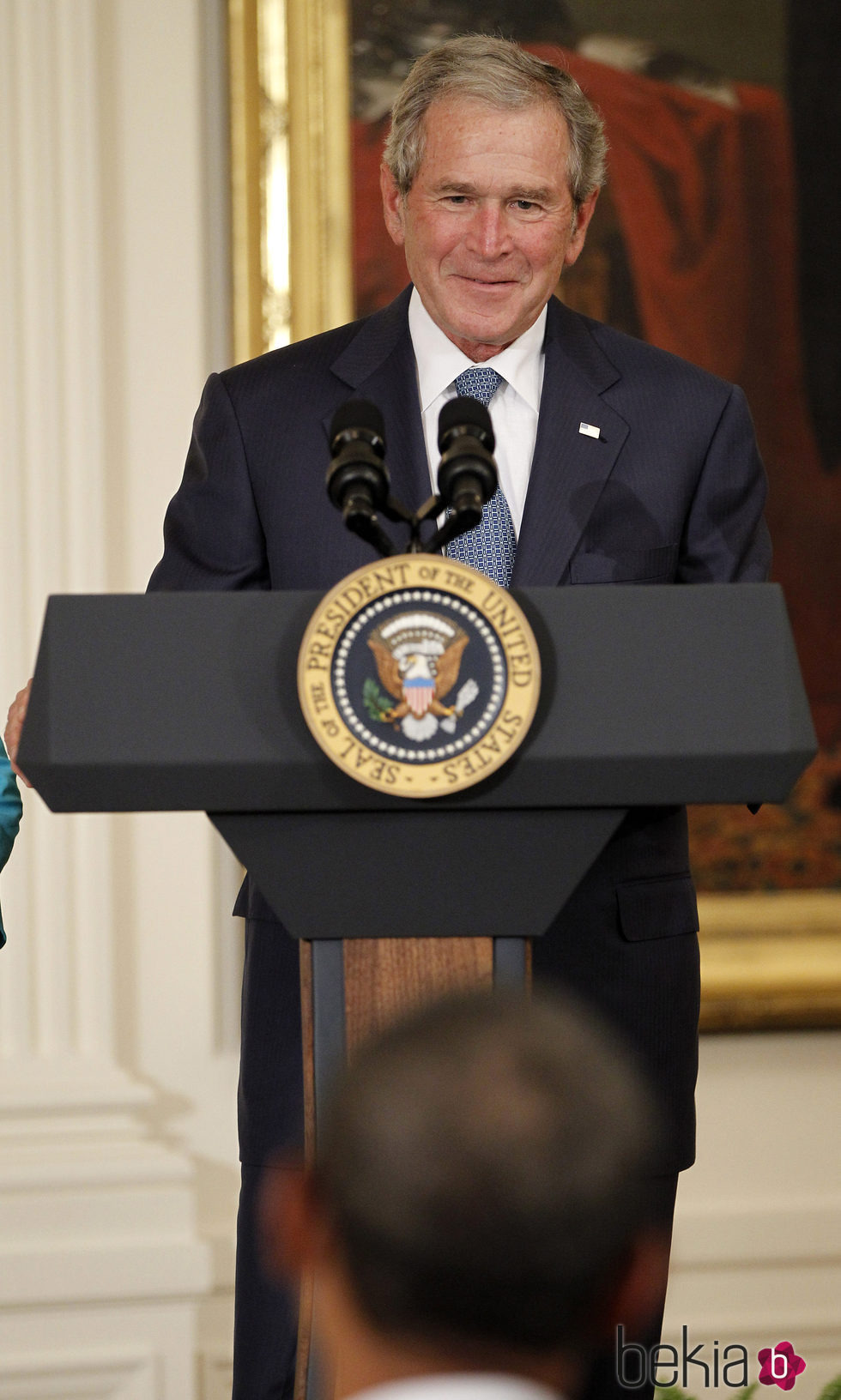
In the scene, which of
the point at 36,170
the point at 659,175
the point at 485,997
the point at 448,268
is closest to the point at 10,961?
the point at 36,170

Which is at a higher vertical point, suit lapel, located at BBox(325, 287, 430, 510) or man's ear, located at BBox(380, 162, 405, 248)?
man's ear, located at BBox(380, 162, 405, 248)

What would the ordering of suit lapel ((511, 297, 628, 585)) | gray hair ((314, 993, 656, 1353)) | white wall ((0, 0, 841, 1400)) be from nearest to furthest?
gray hair ((314, 993, 656, 1353))
suit lapel ((511, 297, 628, 585))
white wall ((0, 0, 841, 1400))

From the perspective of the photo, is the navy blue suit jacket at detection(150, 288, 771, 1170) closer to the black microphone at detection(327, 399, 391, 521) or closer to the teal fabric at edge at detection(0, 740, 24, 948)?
the teal fabric at edge at detection(0, 740, 24, 948)

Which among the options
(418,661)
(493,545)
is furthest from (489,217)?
(418,661)

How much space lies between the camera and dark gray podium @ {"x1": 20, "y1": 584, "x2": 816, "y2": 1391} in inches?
60.2

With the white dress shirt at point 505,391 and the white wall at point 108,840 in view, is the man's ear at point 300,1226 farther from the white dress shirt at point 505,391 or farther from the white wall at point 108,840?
the white wall at point 108,840

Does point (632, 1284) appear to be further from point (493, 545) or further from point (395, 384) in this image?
point (395, 384)

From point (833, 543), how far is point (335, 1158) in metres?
2.82

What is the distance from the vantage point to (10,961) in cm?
327

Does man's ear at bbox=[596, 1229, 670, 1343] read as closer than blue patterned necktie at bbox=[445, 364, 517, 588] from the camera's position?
Yes

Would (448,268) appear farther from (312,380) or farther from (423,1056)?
(423,1056)

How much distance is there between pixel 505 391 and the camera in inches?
83.1

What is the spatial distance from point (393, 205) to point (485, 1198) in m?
1.62

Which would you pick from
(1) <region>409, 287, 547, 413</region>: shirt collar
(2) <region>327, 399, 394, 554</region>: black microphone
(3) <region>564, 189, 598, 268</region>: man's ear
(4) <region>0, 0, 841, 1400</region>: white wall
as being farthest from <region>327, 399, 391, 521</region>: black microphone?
(4) <region>0, 0, 841, 1400</region>: white wall
